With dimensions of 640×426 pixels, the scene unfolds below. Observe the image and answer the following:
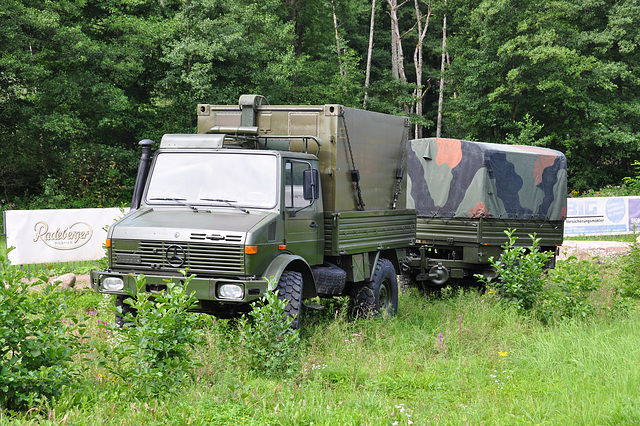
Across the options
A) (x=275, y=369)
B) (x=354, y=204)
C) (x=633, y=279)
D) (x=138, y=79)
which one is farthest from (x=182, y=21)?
(x=275, y=369)

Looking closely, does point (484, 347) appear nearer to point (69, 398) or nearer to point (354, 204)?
point (354, 204)

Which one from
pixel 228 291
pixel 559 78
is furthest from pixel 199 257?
pixel 559 78

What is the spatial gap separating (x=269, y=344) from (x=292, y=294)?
1.12 m

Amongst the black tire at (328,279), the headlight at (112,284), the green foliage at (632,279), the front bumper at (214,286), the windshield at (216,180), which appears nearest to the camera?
the front bumper at (214,286)

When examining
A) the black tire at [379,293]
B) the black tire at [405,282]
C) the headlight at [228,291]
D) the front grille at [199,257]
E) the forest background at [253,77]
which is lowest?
the black tire at [405,282]

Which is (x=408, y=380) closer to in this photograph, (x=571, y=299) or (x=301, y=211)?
(x=301, y=211)

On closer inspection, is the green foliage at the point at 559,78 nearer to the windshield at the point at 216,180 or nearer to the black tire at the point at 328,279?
the black tire at the point at 328,279

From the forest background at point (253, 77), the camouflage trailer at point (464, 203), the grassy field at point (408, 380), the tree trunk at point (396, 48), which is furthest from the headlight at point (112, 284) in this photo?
the tree trunk at point (396, 48)

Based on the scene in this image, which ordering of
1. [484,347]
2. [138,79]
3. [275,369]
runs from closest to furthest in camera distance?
[275,369], [484,347], [138,79]

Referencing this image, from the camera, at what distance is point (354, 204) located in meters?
9.51

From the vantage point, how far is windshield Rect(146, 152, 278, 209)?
774 centimetres

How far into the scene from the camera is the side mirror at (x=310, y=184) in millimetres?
7973

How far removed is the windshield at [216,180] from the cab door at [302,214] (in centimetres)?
24

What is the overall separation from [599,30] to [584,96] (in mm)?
4520
